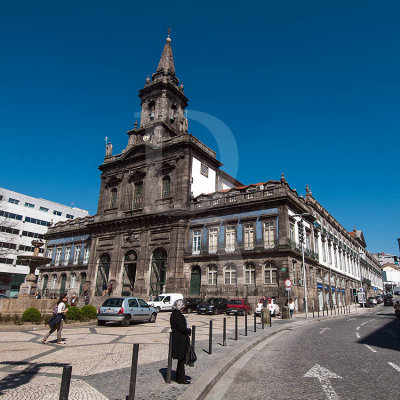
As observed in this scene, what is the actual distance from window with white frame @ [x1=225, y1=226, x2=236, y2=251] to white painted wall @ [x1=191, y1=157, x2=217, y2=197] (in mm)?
6570

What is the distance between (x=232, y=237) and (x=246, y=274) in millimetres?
3836

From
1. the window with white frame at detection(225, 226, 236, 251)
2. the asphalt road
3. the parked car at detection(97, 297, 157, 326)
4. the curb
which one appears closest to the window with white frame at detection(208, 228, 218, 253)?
the window with white frame at detection(225, 226, 236, 251)

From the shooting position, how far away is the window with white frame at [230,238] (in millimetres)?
30766

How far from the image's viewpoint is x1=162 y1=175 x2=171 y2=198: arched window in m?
36.3

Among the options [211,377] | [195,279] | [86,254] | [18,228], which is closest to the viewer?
[211,377]

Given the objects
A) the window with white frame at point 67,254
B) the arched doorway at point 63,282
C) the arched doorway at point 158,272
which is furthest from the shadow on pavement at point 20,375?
the window with white frame at point 67,254

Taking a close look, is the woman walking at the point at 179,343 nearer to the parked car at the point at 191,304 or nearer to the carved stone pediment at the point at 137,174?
the parked car at the point at 191,304

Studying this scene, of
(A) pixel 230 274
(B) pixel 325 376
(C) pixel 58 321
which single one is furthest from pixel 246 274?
(B) pixel 325 376

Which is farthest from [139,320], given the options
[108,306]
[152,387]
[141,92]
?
[141,92]

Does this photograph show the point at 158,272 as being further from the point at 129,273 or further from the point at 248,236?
the point at 248,236

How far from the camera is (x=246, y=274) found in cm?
2928

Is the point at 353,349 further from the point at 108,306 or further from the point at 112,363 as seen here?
the point at 108,306

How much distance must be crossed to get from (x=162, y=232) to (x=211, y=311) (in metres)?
12.8

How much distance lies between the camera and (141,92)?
4400 cm
